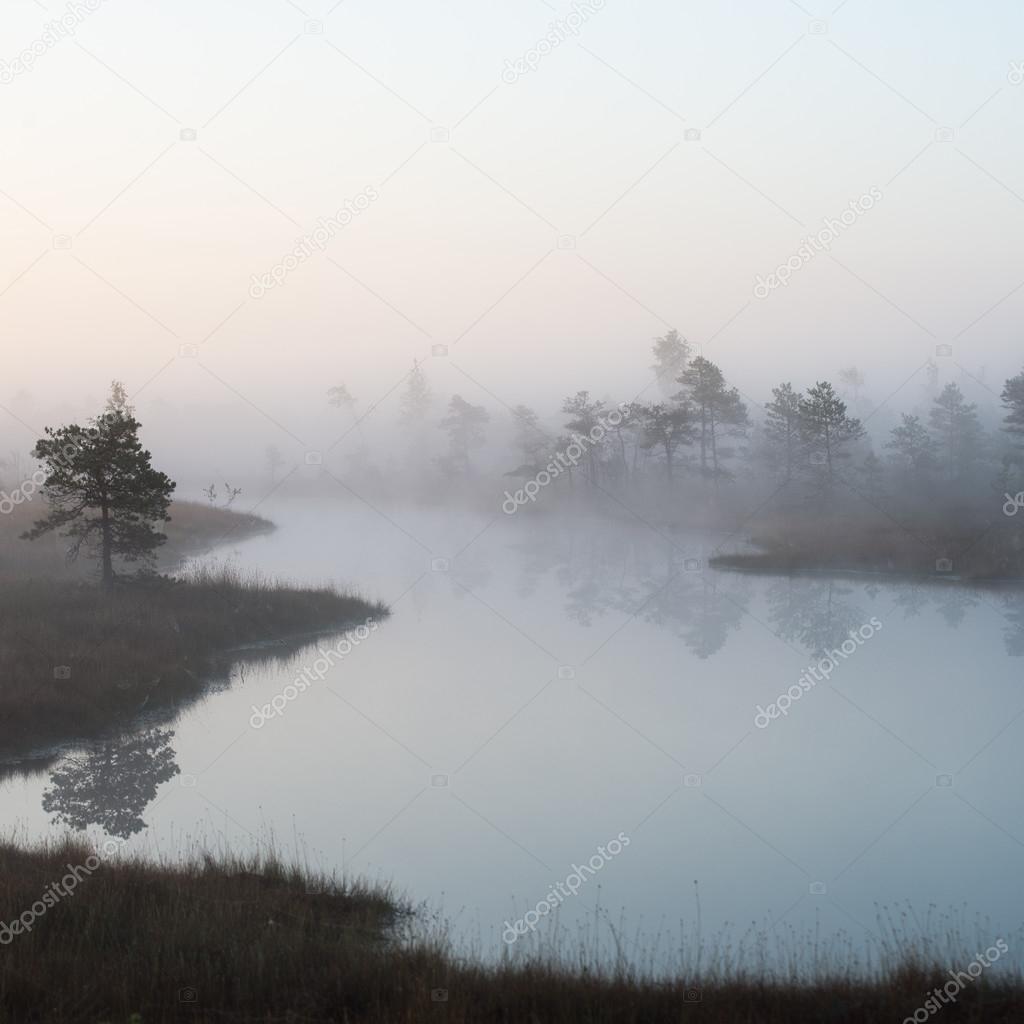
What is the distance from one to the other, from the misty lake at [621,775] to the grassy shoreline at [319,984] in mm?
1341

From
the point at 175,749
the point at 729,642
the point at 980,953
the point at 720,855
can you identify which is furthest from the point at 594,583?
the point at 980,953

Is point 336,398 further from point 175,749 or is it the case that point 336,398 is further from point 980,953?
point 980,953

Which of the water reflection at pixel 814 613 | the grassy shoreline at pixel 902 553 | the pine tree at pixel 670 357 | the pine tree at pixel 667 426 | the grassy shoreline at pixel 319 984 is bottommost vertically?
the grassy shoreline at pixel 319 984

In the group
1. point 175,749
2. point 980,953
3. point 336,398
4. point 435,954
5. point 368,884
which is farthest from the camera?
point 336,398

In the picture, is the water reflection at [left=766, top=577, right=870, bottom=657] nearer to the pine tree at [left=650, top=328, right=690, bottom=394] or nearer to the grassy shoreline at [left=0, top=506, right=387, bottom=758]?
the grassy shoreline at [left=0, top=506, right=387, bottom=758]

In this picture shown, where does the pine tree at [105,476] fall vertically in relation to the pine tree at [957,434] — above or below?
below

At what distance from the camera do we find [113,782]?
51.9 feet

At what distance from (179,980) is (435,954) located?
6.74 feet

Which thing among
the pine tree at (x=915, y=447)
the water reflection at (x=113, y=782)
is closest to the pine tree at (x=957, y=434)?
the pine tree at (x=915, y=447)

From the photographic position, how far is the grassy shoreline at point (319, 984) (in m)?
7.55

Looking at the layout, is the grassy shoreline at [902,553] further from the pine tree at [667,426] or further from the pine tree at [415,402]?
the pine tree at [415,402]

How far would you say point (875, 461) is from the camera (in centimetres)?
6303

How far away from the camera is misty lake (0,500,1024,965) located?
37.4ft

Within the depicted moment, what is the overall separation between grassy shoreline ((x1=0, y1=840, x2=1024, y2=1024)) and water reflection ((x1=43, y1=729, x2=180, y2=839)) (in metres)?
4.56
